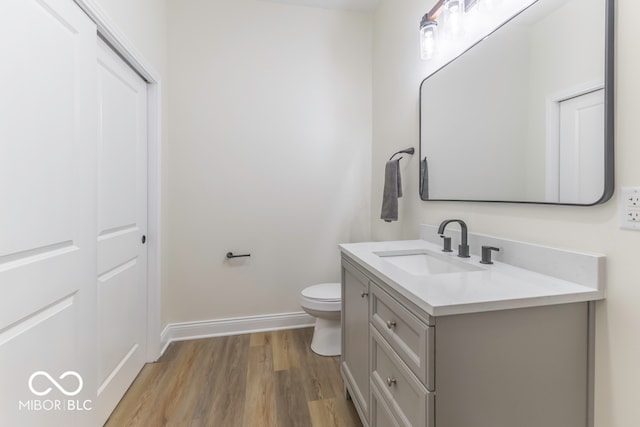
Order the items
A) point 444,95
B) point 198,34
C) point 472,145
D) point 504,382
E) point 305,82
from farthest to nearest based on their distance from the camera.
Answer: point 305,82
point 198,34
point 444,95
point 472,145
point 504,382

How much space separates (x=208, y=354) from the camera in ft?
6.64

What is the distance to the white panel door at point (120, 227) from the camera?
1.37 metres

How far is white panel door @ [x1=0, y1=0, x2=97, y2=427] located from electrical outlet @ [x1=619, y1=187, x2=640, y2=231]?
176 cm

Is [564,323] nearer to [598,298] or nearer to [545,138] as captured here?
[598,298]

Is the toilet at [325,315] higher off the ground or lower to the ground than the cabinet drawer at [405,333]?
lower

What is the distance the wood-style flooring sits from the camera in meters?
1.43

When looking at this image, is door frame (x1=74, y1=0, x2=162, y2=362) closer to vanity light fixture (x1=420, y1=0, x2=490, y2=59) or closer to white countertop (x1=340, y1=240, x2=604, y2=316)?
white countertop (x1=340, y1=240, x2=604, y2=316)

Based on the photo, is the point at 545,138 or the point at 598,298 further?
the point at 545,138

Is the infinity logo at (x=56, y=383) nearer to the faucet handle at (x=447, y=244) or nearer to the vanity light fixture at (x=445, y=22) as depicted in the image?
the faucet handle at (x=447, y=244)

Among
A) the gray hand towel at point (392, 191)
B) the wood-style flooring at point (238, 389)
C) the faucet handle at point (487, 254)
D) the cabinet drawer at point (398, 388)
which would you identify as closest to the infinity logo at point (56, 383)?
the wood-style flooring at point (238, 389)

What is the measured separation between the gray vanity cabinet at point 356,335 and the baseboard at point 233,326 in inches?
36.6

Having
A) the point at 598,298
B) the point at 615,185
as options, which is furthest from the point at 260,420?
the point at 615,185

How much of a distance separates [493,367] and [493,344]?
6cm

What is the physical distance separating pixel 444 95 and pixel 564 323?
47.3 inches
